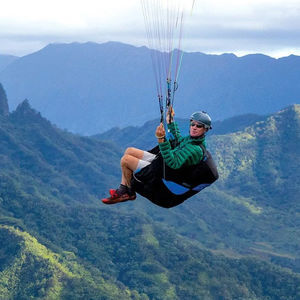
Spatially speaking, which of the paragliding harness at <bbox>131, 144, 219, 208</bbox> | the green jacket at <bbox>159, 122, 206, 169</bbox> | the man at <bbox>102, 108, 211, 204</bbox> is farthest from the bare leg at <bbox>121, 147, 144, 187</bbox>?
the green jacket at <bbox>159, 122, 206, 169</bbox>

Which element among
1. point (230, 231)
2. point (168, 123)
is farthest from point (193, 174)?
point (230, 231)

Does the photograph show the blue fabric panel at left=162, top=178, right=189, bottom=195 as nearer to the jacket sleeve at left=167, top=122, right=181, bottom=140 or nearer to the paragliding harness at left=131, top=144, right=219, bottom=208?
the paragliding harness at left=131, top=144, right=219, bottom=208

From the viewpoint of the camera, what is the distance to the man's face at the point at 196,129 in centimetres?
1312

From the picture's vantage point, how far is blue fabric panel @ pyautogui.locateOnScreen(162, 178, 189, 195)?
13.4m

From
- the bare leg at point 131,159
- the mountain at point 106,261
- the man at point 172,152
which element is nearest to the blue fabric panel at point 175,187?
the man at point 172,152

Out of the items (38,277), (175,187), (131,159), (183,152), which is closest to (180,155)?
(183,152)

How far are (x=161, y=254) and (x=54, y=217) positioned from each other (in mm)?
19814

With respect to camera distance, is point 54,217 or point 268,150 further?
point 268,150

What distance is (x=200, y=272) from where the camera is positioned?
108 meters

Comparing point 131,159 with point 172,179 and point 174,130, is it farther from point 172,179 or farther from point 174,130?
point 174,130

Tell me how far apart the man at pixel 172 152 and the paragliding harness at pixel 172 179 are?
0.52ft

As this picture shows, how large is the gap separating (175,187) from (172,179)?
0.18m

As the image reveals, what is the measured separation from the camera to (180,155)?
12.9 m

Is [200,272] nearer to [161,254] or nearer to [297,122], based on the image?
[161,254]
